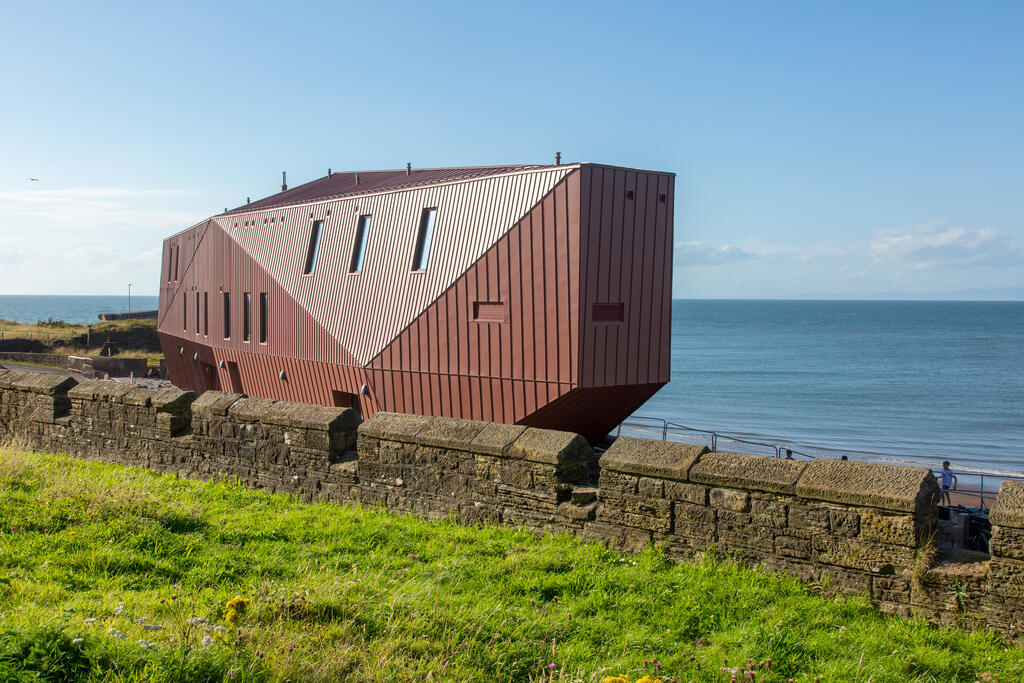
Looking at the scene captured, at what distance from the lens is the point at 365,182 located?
63.3 feet

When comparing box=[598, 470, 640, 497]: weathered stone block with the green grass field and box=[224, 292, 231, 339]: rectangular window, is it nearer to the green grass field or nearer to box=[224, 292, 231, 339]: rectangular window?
the green grass field

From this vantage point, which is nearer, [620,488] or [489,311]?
[620,488]

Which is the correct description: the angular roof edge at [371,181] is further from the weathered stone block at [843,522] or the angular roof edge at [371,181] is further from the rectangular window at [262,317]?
the weathered stone block at [843,522]

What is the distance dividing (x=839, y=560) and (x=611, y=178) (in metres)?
8.34

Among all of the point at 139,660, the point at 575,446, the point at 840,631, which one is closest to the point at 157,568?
the point at 139,660

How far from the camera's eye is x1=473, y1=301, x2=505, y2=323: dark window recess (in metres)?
13.0

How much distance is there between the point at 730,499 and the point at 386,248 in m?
10.9

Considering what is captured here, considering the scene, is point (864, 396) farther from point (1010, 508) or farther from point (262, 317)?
point (1010, 508)

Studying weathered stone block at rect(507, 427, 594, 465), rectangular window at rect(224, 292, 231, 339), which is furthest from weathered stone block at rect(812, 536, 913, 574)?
rectangular window at rect(224, 292, 231, 339)

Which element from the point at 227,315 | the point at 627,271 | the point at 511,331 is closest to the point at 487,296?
the point at 511,331

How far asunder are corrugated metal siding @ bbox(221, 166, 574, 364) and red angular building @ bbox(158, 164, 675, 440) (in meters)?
0.03

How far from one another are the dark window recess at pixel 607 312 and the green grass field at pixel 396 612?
659 cm

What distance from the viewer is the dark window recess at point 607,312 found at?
12.5 metres

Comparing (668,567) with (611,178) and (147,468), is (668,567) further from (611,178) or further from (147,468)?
(611,178)
